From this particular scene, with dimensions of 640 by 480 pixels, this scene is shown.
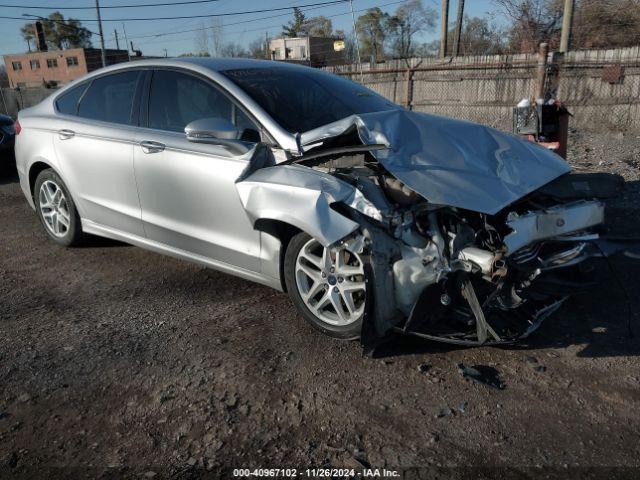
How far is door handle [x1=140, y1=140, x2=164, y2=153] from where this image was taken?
158 inches

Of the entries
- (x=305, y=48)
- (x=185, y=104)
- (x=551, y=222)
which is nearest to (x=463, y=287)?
(x=551, y=222)

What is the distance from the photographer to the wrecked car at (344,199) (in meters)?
3.03

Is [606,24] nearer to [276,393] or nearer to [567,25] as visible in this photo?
[567,25]

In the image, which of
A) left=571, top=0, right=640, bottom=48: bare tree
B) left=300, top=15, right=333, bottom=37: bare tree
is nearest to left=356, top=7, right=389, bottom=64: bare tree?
left=300, top=15, right=333, bottom=37: bare tree

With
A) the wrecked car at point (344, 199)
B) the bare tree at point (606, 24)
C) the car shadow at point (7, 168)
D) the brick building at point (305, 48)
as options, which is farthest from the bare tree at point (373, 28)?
the wrecked car at point (344, 199)

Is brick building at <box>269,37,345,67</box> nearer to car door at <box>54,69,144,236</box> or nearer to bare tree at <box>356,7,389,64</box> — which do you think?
bare tree at <box>356,7,389,64</box>

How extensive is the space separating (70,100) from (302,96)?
2414 millimetres

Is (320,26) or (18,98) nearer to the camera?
(18,98)

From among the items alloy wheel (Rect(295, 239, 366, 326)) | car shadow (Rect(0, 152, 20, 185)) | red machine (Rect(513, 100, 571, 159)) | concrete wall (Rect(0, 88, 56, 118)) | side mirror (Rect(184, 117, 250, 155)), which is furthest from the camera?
concrete wall (Rect(0, 88, 56, 118))

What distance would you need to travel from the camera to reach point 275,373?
3.13 m

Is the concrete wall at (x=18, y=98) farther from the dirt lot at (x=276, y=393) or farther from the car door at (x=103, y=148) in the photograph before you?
the dirt lot at (x=276, y=393)

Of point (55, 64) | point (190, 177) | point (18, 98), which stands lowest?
point (18, 98)

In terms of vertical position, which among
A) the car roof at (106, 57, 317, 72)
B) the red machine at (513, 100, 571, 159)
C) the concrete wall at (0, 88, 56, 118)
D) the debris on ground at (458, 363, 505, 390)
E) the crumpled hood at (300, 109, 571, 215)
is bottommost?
the concrete wall at (0, 88, 56, 118)

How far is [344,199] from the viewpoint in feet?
9.99
